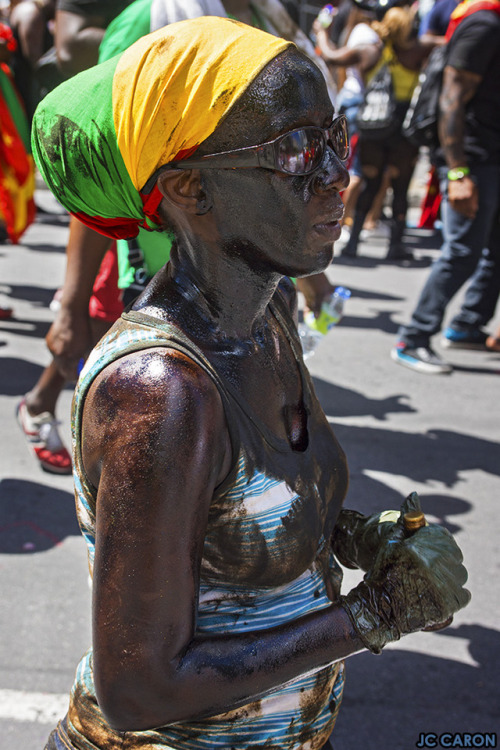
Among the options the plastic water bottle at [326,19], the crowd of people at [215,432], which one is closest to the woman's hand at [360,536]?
the crowd of people at [215,432]

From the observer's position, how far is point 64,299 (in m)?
3.03

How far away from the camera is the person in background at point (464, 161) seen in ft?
16.0

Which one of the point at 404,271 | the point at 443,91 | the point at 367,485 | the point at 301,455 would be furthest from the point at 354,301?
the point at 301,455

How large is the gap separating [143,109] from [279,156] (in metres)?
0.22

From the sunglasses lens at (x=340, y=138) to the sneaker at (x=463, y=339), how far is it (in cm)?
499

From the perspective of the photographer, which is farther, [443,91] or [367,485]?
[443,91]

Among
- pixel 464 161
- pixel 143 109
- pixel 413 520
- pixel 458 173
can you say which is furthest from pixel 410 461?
pixel 143 109

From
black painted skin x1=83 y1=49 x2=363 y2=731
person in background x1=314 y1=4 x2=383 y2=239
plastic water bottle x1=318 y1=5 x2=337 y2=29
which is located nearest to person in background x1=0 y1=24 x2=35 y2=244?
person in background x1=314 y1=4 x2=383 y2=239

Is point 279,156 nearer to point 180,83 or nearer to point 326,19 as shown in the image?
point 180,83

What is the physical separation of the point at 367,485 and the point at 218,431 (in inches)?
114

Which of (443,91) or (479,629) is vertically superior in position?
(443,91)

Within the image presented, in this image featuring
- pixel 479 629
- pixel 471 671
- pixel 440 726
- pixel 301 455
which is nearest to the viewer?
pixel 301 455

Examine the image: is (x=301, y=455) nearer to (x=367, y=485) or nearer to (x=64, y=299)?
(x=64, y=299)

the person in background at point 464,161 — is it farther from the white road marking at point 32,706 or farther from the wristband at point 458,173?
the white road marking at point 32,706
